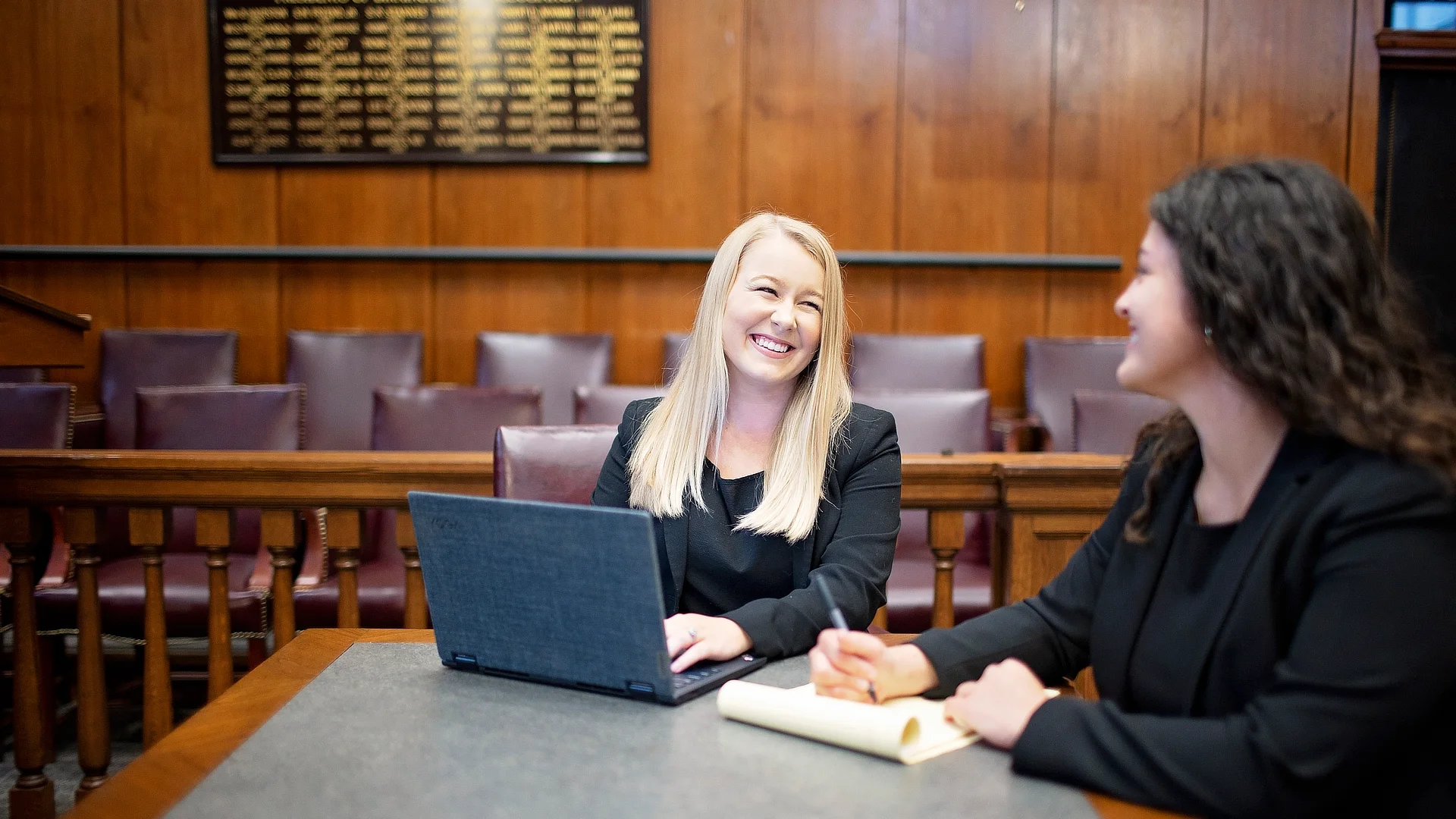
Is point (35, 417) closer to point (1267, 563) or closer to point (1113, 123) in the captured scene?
point (1267, 563)

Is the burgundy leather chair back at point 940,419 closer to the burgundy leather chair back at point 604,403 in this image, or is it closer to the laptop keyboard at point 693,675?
the burgundy leather chair back at point 604,403

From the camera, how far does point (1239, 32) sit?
461 centimetres

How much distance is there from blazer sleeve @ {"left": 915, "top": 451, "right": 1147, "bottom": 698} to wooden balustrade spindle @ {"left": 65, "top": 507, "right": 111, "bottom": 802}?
5.37ft

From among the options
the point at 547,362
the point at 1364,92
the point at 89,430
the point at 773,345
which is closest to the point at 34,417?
the point at 89,430

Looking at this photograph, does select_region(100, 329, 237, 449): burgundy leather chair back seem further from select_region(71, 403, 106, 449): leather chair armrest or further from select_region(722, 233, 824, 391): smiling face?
select_region(722, 233, 824, 391): smiling face

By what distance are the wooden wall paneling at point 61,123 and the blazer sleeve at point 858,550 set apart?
4.23 metres

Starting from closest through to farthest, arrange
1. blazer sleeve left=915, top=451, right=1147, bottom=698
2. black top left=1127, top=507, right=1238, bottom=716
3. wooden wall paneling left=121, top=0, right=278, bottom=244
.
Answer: black top left=1127, top=507, right=1238, bottom=716 < blazer sleeve left=915, top=451, right=1147, bottom=698 < wooden wall paneling left=121, top=0, right=278, bottom=244

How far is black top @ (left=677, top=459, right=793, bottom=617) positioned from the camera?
175cm

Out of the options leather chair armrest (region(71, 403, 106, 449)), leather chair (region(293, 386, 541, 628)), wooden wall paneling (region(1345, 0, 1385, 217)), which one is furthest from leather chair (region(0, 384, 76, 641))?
wooden wall paneling (region(1345, 0, 1385, 217))

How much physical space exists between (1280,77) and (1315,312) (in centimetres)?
425

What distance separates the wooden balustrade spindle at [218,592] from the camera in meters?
2.06

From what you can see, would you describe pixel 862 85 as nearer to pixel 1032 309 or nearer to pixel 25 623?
pixel 1032 309

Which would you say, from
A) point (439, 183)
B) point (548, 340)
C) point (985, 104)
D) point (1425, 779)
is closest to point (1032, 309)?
point (985, 104)

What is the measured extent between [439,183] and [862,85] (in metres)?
1.87
